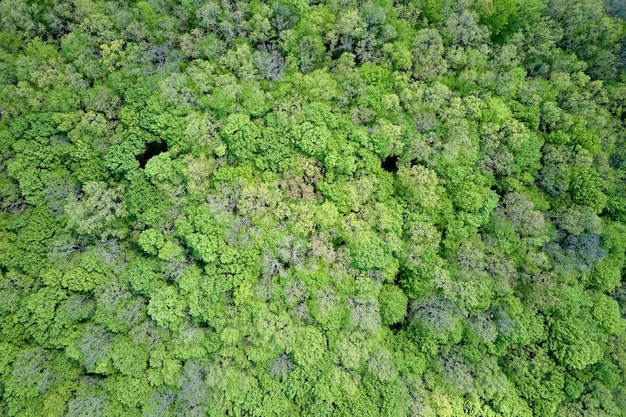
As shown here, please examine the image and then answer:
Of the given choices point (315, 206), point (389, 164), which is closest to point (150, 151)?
point (315, 206)

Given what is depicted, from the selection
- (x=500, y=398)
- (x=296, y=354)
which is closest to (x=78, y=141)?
(x=296, y=354)

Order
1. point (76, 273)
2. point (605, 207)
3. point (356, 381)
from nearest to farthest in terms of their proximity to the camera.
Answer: point (76, 273), point (356, 381), point (605, 207)

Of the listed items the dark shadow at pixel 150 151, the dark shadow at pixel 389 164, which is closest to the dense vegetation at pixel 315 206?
the dark shadow at pixel 389 164

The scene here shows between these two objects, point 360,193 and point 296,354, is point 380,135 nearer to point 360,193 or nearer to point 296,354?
point 360,193

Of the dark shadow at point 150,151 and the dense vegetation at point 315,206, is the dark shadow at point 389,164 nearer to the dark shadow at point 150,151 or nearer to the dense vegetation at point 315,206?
the dense vegetation at point 315,206

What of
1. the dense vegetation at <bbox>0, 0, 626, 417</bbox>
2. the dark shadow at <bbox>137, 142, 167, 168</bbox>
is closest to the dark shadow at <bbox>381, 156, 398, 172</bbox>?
the dense vegetation at <bbox>0, 0, 626, 417</bbox>

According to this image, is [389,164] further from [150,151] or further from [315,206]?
[150,151]
